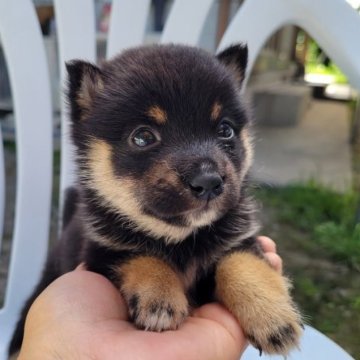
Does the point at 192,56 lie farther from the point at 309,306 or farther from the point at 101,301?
the point at 309,306

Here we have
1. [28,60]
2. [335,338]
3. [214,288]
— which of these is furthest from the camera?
[335,338]

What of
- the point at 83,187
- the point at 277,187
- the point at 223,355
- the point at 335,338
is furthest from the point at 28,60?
the point at 277,187

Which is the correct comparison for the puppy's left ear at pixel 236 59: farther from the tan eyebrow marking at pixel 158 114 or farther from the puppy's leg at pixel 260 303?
the puppy's leg at pixel 260 303

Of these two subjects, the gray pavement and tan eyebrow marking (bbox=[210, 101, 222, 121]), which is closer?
tan eyebrow marking (bbox=[210, 101, 222, 121])

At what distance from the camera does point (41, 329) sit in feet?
5.05

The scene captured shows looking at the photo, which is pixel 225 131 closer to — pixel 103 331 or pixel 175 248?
pixel 175 248

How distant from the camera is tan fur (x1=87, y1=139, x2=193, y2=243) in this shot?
173cm

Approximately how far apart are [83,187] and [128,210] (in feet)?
0.95

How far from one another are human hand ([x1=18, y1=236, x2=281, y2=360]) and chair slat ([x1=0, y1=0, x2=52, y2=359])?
1.05 meters

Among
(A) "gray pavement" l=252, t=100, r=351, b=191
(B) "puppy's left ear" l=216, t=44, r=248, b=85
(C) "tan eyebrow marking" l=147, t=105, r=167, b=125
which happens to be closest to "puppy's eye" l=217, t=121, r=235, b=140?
(C) "tan eyebrow marking" l=147, t=105, r=167, b=125

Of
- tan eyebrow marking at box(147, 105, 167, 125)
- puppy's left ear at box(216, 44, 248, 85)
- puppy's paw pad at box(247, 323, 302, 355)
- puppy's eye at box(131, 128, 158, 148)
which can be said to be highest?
puppy's left ear at box(216, 44, 248, 85)

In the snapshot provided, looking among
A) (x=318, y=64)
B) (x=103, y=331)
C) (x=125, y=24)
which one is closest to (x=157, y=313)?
(x=103, y=331)

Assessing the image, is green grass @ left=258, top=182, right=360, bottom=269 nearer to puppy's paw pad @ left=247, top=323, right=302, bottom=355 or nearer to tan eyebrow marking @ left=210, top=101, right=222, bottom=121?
tan eyebrow marking @ left=210, top=101, right=222, bottom=121

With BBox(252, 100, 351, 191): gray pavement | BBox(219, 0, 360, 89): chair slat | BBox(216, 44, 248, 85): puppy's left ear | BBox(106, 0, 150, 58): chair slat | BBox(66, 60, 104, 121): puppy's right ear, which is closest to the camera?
BBox(66, 60, 104, 121): puppy's right ear
